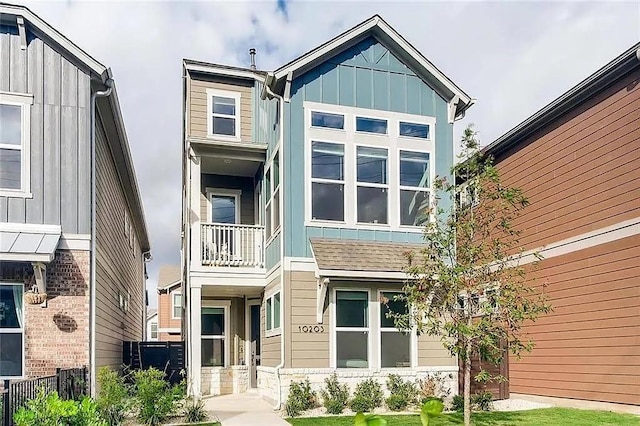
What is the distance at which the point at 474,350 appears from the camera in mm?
9375

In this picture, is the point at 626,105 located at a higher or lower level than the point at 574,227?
higher

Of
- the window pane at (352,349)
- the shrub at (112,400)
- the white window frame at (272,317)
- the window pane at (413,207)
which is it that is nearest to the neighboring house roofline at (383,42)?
the window pane at (413,207)

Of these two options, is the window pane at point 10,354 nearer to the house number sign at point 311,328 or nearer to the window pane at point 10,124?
the window pane at point 10,124

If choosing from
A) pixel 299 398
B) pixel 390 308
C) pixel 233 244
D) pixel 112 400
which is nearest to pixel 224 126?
pixel 233 244

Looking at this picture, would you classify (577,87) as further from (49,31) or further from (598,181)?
(49,31)

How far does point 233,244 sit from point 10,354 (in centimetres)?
561

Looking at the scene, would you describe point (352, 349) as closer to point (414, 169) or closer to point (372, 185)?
point (372, 185)

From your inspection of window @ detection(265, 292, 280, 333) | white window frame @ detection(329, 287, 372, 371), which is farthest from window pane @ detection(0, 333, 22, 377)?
white window frame @ detection(329, 287, 372, 371)

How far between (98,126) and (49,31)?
223 cm

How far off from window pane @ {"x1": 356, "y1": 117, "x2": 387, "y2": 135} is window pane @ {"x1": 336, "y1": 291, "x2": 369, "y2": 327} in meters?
3.61

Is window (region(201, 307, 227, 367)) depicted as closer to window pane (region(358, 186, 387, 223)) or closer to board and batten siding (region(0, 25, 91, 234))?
window pane (region(358, 186, 387, 223))

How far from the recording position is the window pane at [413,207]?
13266mm

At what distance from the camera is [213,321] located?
1641 centimetres

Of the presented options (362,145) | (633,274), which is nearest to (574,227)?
(633,274)
